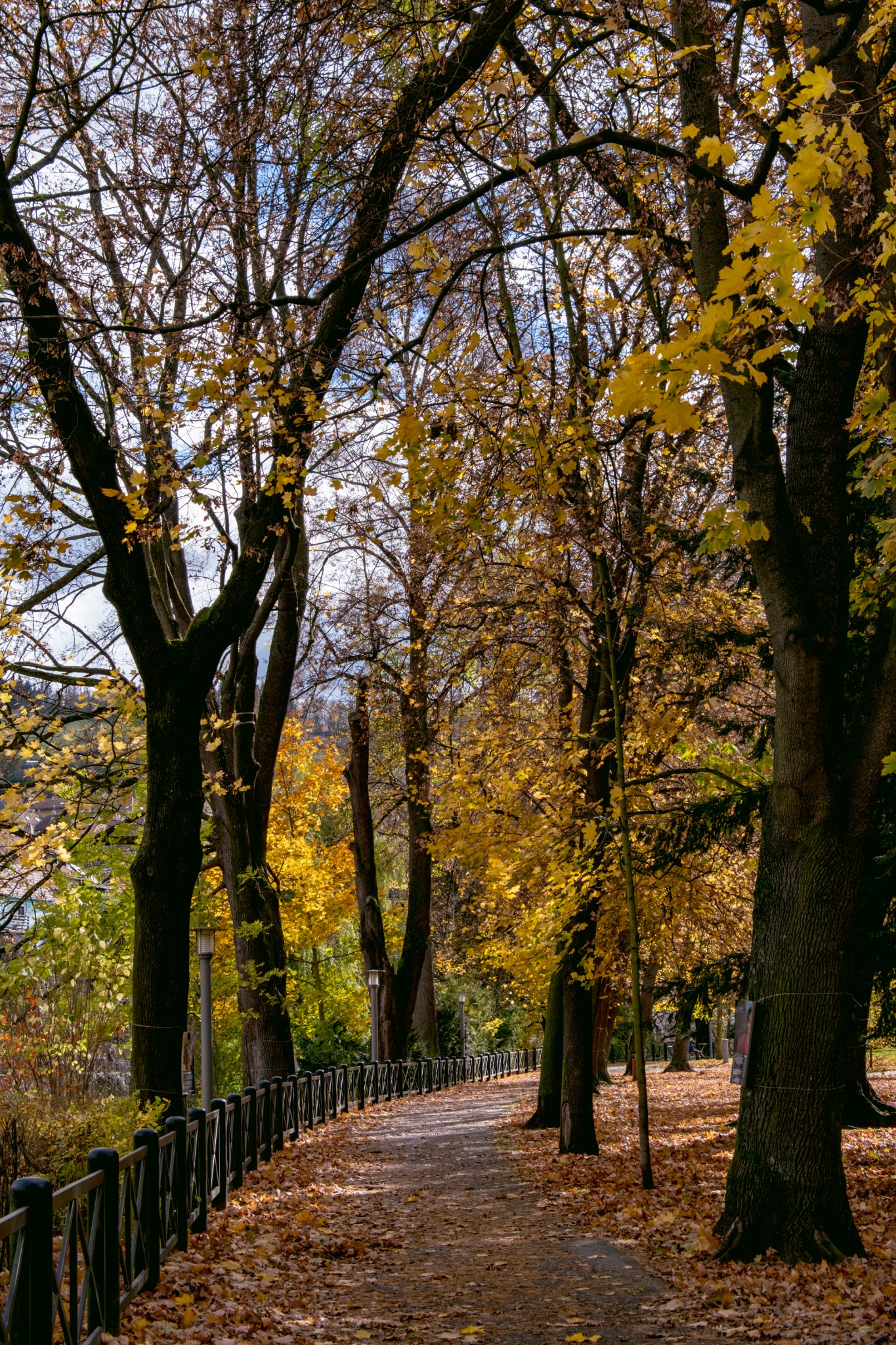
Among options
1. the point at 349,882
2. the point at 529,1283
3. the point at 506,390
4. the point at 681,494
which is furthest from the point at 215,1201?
the point at 349,882

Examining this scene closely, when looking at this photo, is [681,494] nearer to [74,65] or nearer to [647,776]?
[647,776]

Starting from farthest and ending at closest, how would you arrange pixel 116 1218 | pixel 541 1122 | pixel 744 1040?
pixel 541 1122
pixel 744 1040
pixel 116 1218

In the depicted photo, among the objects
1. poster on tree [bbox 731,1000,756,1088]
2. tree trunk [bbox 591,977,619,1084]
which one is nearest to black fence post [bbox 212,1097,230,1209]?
poster on tree [bbox 731,1000,756,1088]

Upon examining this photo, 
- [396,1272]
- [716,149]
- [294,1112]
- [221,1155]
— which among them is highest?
[716,149]

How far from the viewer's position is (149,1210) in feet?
20.5

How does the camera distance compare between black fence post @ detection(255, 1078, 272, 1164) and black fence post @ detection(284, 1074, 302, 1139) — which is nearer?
black fence post @ detection(255, 1078, 272, 1164)

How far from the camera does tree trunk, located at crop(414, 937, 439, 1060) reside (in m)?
30.5

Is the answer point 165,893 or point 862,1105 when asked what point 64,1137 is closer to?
point 165,893

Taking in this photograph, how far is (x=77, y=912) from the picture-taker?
16.1 meters

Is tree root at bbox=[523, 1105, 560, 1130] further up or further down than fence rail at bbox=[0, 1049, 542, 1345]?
further down

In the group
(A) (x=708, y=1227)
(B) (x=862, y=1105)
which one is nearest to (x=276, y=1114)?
(A) (x=708, y=1227)

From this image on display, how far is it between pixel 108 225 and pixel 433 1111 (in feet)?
62.2

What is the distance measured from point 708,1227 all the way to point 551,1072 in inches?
401

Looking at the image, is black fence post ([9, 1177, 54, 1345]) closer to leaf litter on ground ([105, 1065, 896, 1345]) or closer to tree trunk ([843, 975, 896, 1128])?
leaf litter on ground ([105, 1065, 896, 1345])
